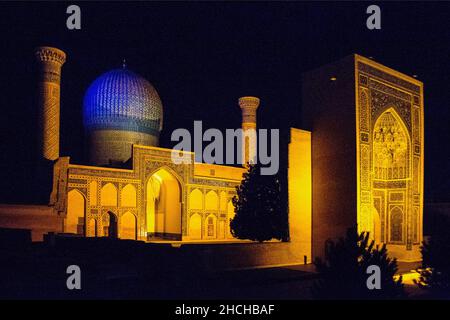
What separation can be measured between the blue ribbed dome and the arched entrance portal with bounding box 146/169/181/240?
11.9ft

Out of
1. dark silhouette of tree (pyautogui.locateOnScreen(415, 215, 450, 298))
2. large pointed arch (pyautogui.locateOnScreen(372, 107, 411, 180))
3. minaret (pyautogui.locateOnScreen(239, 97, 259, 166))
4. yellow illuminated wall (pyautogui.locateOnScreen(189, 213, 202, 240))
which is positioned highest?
minaret (pyautogui.locateOnScreen(239, 97, 259, 166))

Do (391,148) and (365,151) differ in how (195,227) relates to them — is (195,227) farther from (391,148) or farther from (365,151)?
(365,151)

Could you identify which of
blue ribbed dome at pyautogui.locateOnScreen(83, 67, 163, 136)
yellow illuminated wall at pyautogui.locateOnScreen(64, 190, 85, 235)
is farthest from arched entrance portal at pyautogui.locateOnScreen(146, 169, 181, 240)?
yellow illuminated wall at pyautogui.locateOnScreen(64, 190, 85, 235)

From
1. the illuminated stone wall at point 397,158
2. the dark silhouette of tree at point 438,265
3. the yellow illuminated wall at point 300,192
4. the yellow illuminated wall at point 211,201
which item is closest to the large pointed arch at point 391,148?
the illuminated stone wall at point 397,158

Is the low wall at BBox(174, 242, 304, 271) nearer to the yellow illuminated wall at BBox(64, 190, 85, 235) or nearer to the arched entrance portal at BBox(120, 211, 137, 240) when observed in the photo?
the yellow illuminated wall at BBox(64, 190, 85, 235)

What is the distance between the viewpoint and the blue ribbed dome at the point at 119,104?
Answer: 2431cm

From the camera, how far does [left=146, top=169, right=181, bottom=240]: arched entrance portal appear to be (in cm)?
2248

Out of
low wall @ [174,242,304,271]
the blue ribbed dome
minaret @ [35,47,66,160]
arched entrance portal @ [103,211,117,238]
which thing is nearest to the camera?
low wall @ [174,242,304,271]

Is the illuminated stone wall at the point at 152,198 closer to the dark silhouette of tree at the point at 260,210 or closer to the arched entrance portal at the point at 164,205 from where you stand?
the arched entrance portal at the point at 164,205

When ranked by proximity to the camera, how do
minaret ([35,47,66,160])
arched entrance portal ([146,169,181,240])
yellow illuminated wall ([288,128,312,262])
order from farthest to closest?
arched entrance portal ([146,169,181,240]) < minaret ([35,47,66,160]) < yellow illuminated wall ([288,128,312,262])

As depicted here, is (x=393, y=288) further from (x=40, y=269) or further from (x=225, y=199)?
(x=225, y=199)

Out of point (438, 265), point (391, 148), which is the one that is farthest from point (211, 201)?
point (438, 265)

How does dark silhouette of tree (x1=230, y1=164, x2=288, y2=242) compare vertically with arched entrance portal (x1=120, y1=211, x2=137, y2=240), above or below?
above

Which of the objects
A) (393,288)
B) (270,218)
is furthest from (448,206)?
(393,288)
